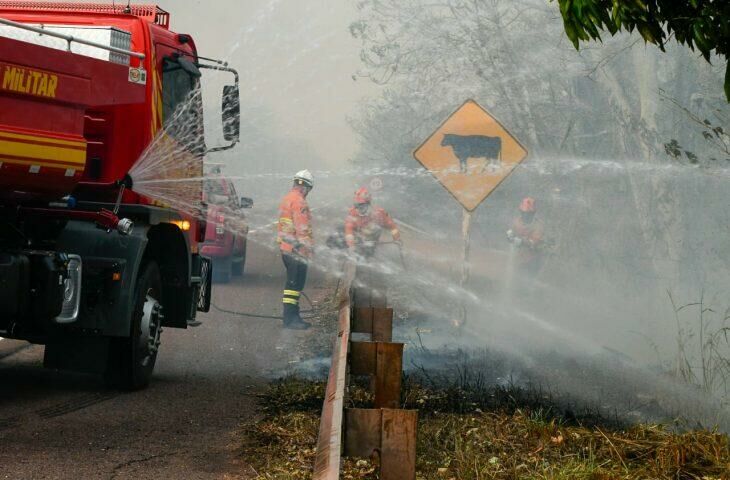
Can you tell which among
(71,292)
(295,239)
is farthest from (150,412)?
(295,239)

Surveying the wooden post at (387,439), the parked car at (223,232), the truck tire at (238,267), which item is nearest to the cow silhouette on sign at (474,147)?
the parked car at (223,232)

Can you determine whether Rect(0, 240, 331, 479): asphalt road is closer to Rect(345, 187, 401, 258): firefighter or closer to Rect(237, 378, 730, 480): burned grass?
Rect(237, 378, 730, 480): burned grass

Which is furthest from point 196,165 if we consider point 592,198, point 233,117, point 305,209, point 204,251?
point 592,198

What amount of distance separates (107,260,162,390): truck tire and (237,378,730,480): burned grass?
108 cm

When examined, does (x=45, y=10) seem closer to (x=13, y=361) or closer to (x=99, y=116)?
(x=99, y=116)

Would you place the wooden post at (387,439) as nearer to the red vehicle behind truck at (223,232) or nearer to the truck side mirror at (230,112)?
the truck side mirror at (230,112)

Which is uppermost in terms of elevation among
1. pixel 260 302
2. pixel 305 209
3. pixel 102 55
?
pixel 102 55

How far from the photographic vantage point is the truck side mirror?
893 cm

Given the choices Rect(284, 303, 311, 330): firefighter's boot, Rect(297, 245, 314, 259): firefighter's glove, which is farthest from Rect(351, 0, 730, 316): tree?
Rect(284, 303, 311, 330): firefighter's boot

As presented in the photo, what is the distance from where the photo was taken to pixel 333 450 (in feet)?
13.1

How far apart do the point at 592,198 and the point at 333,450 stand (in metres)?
17.2

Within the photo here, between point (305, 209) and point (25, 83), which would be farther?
point (305, 209)

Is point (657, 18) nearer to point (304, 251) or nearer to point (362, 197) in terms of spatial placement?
point (304, 251)

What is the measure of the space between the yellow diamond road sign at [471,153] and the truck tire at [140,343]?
14.1 ft
